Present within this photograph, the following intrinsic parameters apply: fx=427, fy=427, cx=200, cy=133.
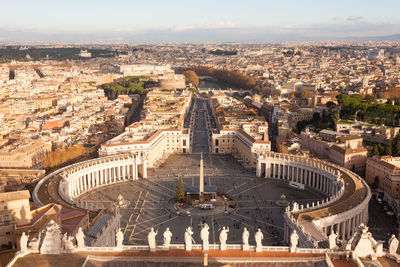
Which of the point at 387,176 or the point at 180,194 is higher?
the point at 387,176

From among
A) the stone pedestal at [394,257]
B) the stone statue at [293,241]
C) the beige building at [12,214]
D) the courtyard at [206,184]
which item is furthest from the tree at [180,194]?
the stone pedestal at [394,257]

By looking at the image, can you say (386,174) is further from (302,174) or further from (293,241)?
(293,241)

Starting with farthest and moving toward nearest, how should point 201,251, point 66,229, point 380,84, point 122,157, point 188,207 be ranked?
1. point 380,84
2. point 122,157
3. point 188,207
4. point 66,229
5. point 201,251

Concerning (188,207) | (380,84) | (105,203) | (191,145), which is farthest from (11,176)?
(380,84)

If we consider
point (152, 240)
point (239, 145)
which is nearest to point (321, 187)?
point (239, 145)

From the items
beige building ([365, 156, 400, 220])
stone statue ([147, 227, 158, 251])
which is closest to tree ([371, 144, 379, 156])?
beige building ([365, 156, 400, 220])

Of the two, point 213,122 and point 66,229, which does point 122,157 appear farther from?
point 213,122
